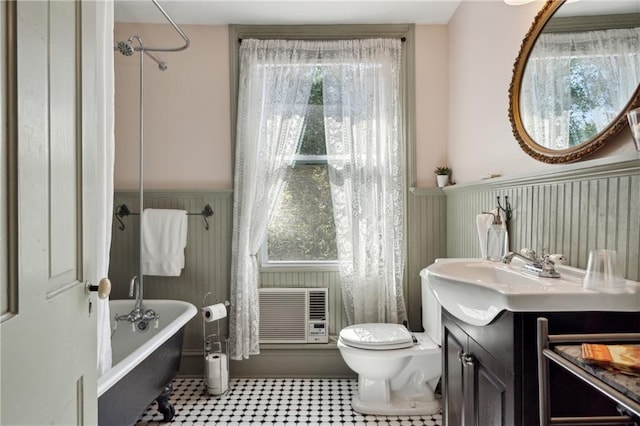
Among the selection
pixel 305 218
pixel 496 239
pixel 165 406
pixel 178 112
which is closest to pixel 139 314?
pixel 165 406

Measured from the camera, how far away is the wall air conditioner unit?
266cm

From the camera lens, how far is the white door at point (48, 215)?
2.37 ft

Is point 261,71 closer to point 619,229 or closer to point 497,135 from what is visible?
point 497,135

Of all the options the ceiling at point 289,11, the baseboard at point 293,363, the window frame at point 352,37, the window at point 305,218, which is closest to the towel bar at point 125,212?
the window frame at point 352,37

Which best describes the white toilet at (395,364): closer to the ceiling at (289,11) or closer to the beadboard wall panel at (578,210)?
the beadboard wall panel at (578,210)

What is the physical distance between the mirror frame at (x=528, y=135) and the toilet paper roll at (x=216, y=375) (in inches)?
82.7

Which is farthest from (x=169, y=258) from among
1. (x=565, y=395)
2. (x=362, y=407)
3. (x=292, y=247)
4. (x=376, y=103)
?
(x=565, y=395)

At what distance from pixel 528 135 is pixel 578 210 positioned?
1.44 feet

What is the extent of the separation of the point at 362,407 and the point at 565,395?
56.1 inches

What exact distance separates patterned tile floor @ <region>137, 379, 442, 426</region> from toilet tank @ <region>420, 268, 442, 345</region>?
0.46m

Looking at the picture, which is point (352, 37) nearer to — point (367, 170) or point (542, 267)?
point (367, 170)

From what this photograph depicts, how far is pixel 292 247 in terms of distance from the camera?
109 inches

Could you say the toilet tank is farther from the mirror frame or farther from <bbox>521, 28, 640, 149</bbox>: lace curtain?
<bbox>521, 28, 640, 149</bbox>: lace curtain

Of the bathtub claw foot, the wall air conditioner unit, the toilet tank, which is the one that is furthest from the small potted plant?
the bathtub claw foot
